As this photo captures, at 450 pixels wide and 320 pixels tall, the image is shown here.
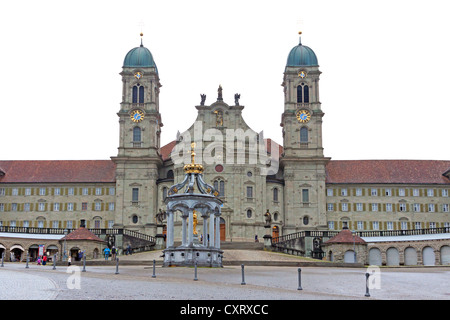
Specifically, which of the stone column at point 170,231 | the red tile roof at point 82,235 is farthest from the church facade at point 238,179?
the stone column at point 170,231

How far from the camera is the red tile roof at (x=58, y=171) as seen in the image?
303ft

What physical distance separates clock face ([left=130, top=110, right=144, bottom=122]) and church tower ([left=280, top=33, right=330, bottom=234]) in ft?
64.8

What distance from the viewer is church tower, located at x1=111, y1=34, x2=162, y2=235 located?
3440 inches

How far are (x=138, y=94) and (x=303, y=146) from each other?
24260 millimetres

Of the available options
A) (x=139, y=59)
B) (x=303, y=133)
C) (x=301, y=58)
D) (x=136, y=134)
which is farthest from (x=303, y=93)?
(x=136, y=134)

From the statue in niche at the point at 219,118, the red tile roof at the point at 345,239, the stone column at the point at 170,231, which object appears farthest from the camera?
the statue in niche at the point at 219,118

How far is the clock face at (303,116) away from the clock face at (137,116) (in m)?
21.8

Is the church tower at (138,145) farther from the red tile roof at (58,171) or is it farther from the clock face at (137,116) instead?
the red tile roof at (58,171)

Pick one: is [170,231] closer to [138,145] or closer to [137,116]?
[138,145]

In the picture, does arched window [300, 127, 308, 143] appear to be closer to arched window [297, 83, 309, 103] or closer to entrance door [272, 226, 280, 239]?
arched window [297, 83, 309, 103]

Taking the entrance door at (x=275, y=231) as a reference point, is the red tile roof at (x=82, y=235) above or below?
below
